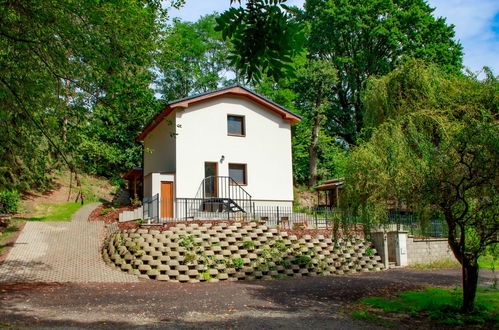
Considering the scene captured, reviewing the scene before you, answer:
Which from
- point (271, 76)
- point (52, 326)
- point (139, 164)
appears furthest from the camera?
point (139, 164)

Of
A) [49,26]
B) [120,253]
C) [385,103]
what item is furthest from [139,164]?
[49,26]

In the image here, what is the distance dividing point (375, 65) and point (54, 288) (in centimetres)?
3371

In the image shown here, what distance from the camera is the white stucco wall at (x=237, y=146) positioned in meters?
20.2

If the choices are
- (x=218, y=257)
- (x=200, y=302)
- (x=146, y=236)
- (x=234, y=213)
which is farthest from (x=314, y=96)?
(x=200, y=302)

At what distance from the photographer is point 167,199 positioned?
1973 centimetres

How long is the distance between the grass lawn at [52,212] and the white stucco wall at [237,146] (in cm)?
784

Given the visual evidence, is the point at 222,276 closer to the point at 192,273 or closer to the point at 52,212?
the point at 192,273

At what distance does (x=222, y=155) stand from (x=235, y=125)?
1954 millimetres

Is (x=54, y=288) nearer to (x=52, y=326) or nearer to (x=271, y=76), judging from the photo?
(x=52, y=326)

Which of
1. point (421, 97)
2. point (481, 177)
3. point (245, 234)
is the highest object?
point (421, 97)

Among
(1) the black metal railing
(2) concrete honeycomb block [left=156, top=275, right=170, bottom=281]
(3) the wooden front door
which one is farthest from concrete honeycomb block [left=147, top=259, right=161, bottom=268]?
(1) the black metal railing

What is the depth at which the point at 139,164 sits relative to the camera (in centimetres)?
3459

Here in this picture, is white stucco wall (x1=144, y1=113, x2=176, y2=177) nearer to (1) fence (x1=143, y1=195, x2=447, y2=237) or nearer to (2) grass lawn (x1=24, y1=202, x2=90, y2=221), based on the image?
(1) fence (x1=143, y1=195, x2=447, y2=237)

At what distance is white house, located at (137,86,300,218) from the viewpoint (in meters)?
19.8
